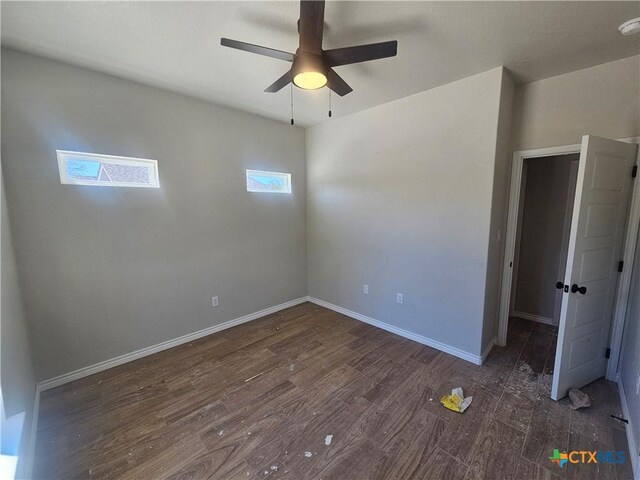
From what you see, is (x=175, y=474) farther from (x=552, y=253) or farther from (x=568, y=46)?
(x=552, y=253)

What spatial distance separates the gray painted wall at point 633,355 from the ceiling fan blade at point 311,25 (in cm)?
288

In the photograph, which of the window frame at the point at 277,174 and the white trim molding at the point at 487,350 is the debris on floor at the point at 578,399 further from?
the window frame at the point at 277,174

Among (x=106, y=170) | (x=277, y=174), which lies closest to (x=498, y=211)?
(x=277, y=174)

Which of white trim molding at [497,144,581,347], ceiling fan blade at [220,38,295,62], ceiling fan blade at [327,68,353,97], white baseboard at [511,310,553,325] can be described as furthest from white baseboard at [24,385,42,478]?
white baseboard at [511,310,553,325]

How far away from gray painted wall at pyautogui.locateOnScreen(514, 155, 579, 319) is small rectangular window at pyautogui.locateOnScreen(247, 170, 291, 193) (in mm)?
3087

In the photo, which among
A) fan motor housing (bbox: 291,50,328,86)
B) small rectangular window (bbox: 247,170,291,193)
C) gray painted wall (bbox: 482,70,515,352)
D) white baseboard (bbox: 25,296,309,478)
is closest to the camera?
fan motor housing (bbox: 291,50,328,86)

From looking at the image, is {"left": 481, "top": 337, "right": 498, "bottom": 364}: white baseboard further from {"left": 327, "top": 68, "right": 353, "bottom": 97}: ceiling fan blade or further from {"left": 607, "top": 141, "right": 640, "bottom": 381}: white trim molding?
{"left": 327, "top": 68, "right": 353, "bottom": 97}: ceiling fan blade

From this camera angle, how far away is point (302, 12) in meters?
1.37

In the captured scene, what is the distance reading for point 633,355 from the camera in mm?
1927

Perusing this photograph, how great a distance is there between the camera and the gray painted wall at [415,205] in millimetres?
2412

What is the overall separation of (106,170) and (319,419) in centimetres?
278

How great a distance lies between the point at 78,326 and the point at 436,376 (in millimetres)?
3214

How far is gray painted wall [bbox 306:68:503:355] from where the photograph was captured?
7.91ft

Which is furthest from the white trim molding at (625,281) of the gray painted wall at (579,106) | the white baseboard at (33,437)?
the white baseboard at (33,437)
